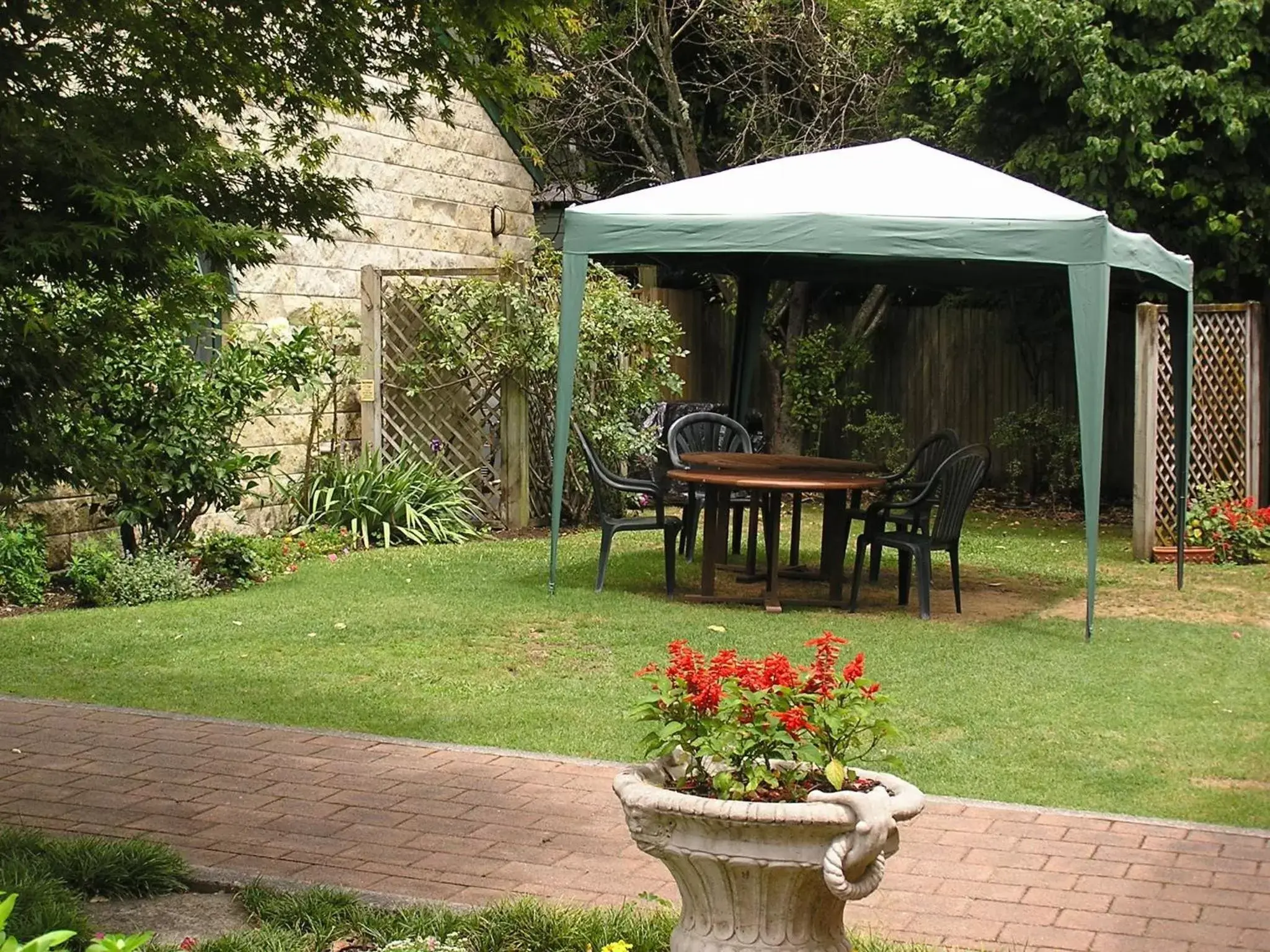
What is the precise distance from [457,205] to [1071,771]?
10860mm

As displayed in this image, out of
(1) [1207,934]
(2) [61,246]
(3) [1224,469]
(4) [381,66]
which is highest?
(4) [381,66]

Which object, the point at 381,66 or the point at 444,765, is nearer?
the point at 381,66

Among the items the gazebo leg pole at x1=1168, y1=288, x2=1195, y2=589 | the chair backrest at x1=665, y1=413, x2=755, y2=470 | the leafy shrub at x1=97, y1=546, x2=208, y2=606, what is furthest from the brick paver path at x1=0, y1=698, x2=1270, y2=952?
the gazebo leg pole at x1=1168, y1=288, x2=1195, y2=589

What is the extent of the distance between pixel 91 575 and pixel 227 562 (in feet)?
3.11

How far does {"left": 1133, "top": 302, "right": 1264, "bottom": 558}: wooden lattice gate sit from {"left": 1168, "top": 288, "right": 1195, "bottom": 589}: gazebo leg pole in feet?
2.40

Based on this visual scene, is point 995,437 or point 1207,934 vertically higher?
point 995,437

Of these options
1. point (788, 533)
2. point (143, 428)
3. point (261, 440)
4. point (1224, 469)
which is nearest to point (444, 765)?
point (143, 428)

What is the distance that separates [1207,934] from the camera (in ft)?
14.4

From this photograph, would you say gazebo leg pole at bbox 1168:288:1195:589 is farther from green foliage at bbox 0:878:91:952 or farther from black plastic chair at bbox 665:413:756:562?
green foliage at bbox 0:878:91:952

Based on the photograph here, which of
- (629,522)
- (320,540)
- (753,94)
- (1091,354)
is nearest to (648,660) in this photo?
(629,522)

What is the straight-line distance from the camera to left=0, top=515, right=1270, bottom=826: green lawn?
20.9 feet

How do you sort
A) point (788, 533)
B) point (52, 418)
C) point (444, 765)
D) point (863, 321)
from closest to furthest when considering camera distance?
point (52, 418) < point (444, 765) < point (788, 533) < point (863, 321)

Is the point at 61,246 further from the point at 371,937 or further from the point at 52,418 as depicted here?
the point at 371,937

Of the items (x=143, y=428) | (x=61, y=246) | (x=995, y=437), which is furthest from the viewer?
(x=995, y=437)
